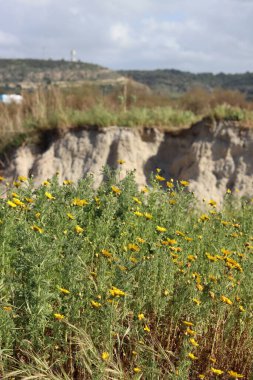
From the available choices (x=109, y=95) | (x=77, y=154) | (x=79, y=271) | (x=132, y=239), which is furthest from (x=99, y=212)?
(x=109, y=95)

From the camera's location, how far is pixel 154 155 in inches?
650

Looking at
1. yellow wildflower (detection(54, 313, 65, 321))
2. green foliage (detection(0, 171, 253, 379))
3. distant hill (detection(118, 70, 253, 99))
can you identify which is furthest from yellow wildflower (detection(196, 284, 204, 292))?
distant hill (detection(118, 70, 253, 99))

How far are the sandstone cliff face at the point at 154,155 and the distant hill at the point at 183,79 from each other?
50.8 m

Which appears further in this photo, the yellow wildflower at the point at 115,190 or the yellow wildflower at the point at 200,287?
the yellow wildflower at the point at 115,190

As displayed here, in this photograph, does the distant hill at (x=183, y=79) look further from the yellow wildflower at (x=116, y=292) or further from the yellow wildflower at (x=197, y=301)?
the yellow wildflower at (x=116, y=292)

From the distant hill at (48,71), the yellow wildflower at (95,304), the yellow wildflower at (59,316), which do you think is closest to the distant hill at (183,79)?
the distant hill at (48,71)

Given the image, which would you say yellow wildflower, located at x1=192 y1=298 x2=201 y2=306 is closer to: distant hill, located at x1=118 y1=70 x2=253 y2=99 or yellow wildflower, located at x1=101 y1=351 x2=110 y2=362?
yellow wildflower, located at x1=101 y1=351 x2=110 y2=362

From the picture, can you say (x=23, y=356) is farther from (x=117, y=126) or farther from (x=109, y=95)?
(x=109, y=95)

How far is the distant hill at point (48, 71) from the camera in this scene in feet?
272

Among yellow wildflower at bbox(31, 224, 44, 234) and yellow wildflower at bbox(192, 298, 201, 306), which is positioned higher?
yellow wildflower at bbox(31, 224, 44, 234)

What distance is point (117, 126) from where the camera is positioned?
16.5 metres

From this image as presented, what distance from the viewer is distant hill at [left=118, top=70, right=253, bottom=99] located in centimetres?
7081

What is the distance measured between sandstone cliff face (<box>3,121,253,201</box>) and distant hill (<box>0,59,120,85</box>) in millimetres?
64390

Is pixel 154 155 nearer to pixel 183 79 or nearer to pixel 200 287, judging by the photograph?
pixel 200 287
